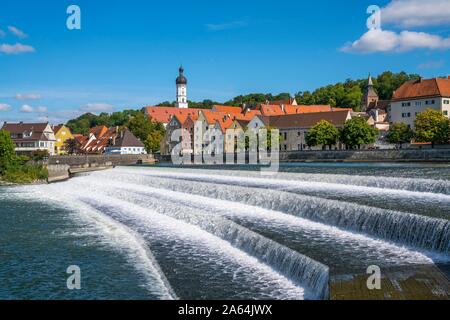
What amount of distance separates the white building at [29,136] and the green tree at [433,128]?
248ft

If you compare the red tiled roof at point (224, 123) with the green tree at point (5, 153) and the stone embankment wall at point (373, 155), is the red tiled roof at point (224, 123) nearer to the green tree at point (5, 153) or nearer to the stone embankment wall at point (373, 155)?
the stone embankment wall at point (373, 155)

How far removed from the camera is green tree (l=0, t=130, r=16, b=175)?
2010 inches

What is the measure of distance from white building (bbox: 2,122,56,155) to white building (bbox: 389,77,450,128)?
71.7 meters

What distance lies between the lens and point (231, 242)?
52.7 ft

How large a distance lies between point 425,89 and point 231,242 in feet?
240

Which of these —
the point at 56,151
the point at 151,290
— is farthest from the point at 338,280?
the point at 56,151

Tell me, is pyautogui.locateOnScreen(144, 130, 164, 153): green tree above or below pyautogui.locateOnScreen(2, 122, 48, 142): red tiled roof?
below

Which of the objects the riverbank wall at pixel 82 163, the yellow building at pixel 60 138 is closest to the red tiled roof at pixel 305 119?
the riverbank wall at pixel 82 163

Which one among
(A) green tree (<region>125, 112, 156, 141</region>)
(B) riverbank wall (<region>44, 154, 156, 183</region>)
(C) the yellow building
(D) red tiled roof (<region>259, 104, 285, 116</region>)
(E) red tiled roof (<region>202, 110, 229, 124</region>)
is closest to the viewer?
(B) riverbank wall (<region>44, 154, 156, 183</region>)

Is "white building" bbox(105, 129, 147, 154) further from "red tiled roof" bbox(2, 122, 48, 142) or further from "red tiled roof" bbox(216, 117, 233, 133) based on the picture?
"red tiled roof" bbox(216, 117, 233, 133)

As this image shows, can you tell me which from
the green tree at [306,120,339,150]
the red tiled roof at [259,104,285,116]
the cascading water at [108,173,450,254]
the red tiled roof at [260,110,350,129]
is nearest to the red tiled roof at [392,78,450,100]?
the red tiled roof at [260,110,350,129]

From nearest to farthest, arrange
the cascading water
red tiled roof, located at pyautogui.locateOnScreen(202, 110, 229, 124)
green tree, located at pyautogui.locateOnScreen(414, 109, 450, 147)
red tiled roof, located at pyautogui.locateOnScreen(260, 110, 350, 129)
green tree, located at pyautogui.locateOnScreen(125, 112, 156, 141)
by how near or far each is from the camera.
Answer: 1. the cascading water
2. green tree, located at pyautogui.locateOnScreen(414, 109, 450, 147)
3. red tiled roof, located at pyautogui.locateOnScreen(260, 110, 350, 129)
4. red tiled roof, located at pyautogui.locateOnScreen(202, 110, 229, 124)
5. green tree, located at pyautogui.locateOnScreen(125, 112, 156, 141)

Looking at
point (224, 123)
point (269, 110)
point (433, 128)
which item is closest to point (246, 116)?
point (224, 123)
